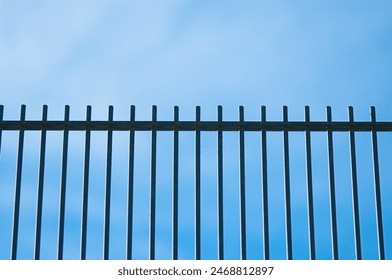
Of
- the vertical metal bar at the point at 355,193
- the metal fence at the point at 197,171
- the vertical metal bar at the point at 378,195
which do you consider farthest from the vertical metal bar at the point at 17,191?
the vertical metal bar at the point at 378,195

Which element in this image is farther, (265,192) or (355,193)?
(355,193)

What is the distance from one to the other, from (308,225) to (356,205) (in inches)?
22.9

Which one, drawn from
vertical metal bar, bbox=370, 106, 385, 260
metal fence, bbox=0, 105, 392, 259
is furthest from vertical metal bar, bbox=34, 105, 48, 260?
vertical metal bar, bbox=370, 106, 385, 260

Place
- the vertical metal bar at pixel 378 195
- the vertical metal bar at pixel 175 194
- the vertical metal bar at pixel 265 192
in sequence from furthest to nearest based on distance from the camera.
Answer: the vertical metal bar at pixel 378 195 < the vertical metal bar at pixel 265 192 < the vertical metal bar at pixel 175 194

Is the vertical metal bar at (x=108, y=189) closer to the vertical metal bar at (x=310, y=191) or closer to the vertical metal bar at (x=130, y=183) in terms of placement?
the vertical metal bar at (x=130, y=183)

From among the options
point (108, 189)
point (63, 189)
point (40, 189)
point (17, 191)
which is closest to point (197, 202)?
point (108, 189)

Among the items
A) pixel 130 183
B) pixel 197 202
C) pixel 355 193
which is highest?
pixel 130 183

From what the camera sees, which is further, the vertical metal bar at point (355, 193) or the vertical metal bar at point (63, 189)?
the vertical metal bar at point (355, 193)

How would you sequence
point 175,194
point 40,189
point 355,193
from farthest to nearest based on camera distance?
point 355,193, point 40,189, point 175,194

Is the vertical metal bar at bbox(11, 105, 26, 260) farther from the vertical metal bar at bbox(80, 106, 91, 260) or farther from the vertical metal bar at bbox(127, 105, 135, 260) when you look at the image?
the vertical metal bar at bbox(127, 105, 135, 260)

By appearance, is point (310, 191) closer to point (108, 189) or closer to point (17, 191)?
point (108, 189)
